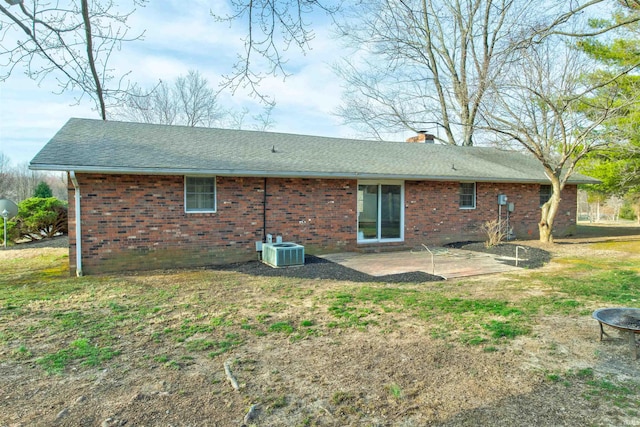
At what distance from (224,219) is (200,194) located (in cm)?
84

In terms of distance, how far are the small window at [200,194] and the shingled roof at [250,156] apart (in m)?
0.50

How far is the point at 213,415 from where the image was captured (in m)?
3.00

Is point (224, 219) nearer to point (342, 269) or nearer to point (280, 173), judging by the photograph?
point (280, 173)

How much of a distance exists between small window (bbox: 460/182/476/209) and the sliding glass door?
250cm

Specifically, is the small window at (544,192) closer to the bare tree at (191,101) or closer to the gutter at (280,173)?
the gutter at (280,173)

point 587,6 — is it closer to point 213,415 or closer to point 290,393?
point 290,393

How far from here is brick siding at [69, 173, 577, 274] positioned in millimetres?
8844

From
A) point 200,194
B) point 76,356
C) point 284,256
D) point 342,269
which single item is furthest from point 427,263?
point 76,356

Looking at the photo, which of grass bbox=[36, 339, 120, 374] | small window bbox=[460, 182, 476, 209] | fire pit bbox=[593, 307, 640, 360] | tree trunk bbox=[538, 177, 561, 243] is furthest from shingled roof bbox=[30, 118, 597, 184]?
fire pit bbox=[593, 307, 640, 360]

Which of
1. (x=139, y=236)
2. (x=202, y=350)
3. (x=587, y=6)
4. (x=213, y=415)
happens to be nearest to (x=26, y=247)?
(x=139, y=236)

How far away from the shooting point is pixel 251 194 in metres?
10.2

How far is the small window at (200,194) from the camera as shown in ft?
31.8

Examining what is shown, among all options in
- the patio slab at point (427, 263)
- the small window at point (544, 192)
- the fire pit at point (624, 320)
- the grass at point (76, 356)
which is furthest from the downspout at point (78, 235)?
the small window at point (544, 192)

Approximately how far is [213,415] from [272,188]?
307 inches
